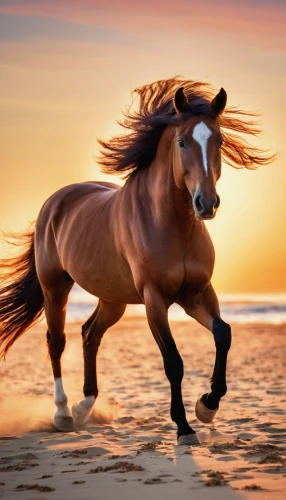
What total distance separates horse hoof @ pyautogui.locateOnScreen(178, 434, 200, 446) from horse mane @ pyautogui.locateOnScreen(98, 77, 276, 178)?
2.22m

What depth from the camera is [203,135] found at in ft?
21.0

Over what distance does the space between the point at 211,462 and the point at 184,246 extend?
5.74 feet

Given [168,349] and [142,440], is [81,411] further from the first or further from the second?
[168,349]

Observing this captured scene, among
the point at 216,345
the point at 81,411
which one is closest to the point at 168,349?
the point at 216,345

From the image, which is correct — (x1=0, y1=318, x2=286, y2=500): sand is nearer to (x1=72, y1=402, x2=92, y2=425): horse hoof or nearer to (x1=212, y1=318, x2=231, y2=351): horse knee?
(x1=72, y1=402, x2=92, y2=425): horse hoof

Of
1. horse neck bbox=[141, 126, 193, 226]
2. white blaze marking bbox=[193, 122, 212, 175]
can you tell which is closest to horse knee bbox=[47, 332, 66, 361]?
horse neck bbox=[141, 126, 193, 226]

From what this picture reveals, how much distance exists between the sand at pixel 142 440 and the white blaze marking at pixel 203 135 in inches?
80.5

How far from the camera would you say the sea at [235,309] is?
28.2 meters

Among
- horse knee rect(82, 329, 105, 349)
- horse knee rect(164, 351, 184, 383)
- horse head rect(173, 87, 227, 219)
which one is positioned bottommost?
horse knee rect(164, 351, 184, 383)

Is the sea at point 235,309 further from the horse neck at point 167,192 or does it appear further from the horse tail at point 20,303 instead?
the horse neck at point 167,192

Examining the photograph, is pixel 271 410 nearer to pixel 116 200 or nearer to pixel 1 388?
pixel 116 200

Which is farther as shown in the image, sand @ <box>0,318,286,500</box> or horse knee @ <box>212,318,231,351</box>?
horse knee @ <box>212,318,231,351</box>

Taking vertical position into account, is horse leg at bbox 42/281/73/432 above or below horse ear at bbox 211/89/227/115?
below

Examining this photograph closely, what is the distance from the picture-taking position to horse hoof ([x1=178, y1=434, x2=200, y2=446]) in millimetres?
6543
